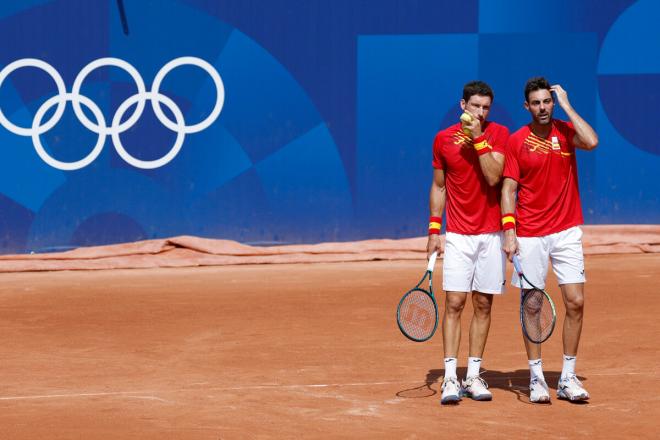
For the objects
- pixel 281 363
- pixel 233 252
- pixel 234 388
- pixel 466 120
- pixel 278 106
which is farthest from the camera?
pixel 278 106

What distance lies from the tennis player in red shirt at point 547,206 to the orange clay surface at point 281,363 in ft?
1.67

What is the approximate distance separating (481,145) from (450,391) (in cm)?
152

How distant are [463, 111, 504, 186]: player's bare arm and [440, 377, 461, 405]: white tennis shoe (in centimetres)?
125

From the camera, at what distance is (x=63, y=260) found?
602 inches

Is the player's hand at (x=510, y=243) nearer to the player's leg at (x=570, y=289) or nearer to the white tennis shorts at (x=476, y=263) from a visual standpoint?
the white tennis shorts at (x=476, y=263)

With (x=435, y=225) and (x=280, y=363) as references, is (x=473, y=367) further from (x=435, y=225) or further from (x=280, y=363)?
(x=280, y=363)

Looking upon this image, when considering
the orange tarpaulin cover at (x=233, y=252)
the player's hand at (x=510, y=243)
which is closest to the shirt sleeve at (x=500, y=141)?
the player's hand at (x=510, y=243)

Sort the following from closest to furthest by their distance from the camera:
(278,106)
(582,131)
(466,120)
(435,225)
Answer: (466,120) < (582,131) < (435,225) < (278,106)

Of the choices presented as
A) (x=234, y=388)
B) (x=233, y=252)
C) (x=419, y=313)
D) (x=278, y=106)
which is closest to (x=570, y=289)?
(x=419, y=313)

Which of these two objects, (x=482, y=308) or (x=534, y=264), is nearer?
(x=534, y=264)

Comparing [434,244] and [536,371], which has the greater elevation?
[434,244]

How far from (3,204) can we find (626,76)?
849 centimetres

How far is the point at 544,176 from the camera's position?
745 cm

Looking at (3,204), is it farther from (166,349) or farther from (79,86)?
(166,349)
